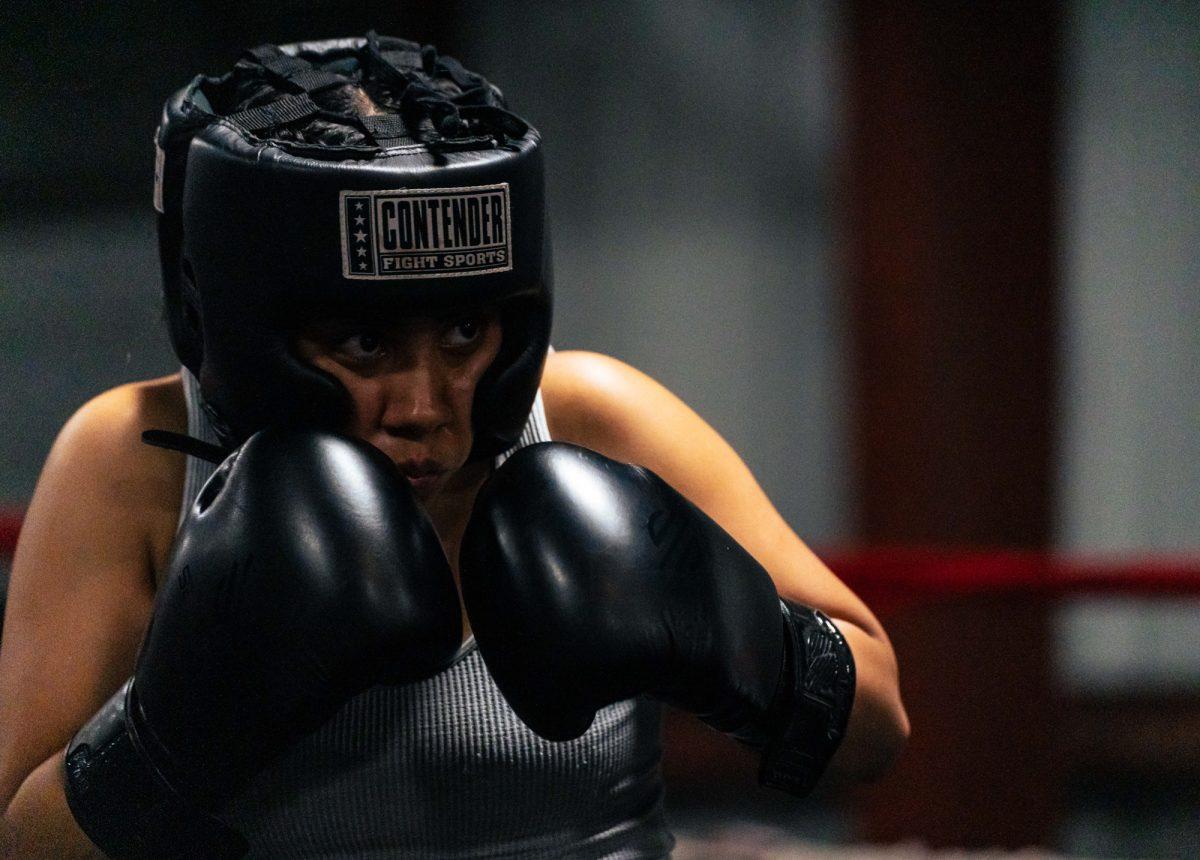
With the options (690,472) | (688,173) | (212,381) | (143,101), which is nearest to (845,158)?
(688,173)

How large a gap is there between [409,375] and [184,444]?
0.17 meters

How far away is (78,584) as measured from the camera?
966mm

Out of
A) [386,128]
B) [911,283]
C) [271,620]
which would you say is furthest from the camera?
[911,283]

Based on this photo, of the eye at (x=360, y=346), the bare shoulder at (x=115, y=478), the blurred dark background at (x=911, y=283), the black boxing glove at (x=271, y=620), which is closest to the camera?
the black boxing glove at (x=271, y=620)

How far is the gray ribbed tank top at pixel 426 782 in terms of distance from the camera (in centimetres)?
97

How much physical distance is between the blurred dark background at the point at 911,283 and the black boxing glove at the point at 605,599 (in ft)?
3.75

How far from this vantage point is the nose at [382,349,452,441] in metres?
0.88

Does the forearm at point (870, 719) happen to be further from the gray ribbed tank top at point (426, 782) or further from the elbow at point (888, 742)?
the gray ribbed tank top at point (426, 782)

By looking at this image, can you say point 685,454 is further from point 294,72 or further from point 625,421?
point 294,72

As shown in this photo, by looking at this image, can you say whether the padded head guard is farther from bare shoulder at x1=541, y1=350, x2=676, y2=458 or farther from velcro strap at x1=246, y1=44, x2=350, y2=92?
bare shoulder at x1=541, y1=350, x2=676, y2=458

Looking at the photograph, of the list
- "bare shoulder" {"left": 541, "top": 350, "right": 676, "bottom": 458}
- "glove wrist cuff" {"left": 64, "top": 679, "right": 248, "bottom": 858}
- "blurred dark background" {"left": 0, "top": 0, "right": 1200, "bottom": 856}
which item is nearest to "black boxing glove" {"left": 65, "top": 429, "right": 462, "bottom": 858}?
"glove wrist cuff" {"left": 64, "top": 679, "right": 248, "bottom": 858}

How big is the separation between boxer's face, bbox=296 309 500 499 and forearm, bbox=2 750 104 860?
27cm

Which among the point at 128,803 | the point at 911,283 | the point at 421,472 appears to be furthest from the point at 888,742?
the point at 911,283

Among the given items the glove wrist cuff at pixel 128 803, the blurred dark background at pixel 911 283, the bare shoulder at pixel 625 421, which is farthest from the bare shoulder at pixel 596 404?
the blurred dark background at pixel 911 283
